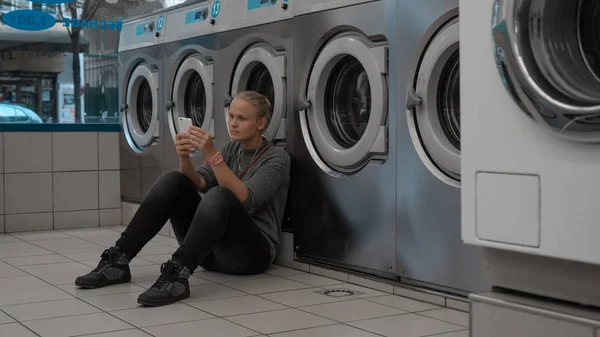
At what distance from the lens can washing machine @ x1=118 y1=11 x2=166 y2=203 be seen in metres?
4.56

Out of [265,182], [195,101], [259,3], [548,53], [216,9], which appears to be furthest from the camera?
[195,101]

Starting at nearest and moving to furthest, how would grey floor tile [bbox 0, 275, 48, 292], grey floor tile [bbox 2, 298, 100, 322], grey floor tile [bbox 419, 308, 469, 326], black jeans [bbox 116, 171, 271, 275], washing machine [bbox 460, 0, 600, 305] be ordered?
washing machine [bbox 460, 0, 600, 305] < grey floor tile [bbox 419, 308, 469, 326] < grey floor tile [bbox 2, 298, 100, 322] < black jeans [bbox 116, 171, 271, 275] < grey floor tile [bbox 0, 275, 48, 292]

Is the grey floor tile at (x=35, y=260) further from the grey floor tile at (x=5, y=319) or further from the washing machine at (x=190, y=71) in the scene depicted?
the grey floor tile at (x=5, y=319)

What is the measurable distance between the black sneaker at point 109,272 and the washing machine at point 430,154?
1030mm

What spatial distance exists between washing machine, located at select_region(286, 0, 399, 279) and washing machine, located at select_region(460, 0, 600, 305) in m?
1.19

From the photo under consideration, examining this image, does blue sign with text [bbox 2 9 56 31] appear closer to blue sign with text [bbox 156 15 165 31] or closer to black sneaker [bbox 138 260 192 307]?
blue sign with text [bbox 156 15 165 31]

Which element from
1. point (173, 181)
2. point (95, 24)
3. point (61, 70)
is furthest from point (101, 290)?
point (95, 24)

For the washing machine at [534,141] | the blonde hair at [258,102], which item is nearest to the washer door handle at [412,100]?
the blonde hair at [258,102]

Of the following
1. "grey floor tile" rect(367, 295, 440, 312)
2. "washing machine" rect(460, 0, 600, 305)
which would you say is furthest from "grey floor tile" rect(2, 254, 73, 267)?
"washing machine" rect(460, 0, 600, 305)

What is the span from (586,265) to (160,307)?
5.19 ft

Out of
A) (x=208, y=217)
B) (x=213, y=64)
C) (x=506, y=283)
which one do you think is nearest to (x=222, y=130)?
(x=213, y=64)

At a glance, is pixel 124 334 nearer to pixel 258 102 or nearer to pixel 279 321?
pixel 279 321

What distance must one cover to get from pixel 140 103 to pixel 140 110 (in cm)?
4

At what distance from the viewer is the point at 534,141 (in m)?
1.47
